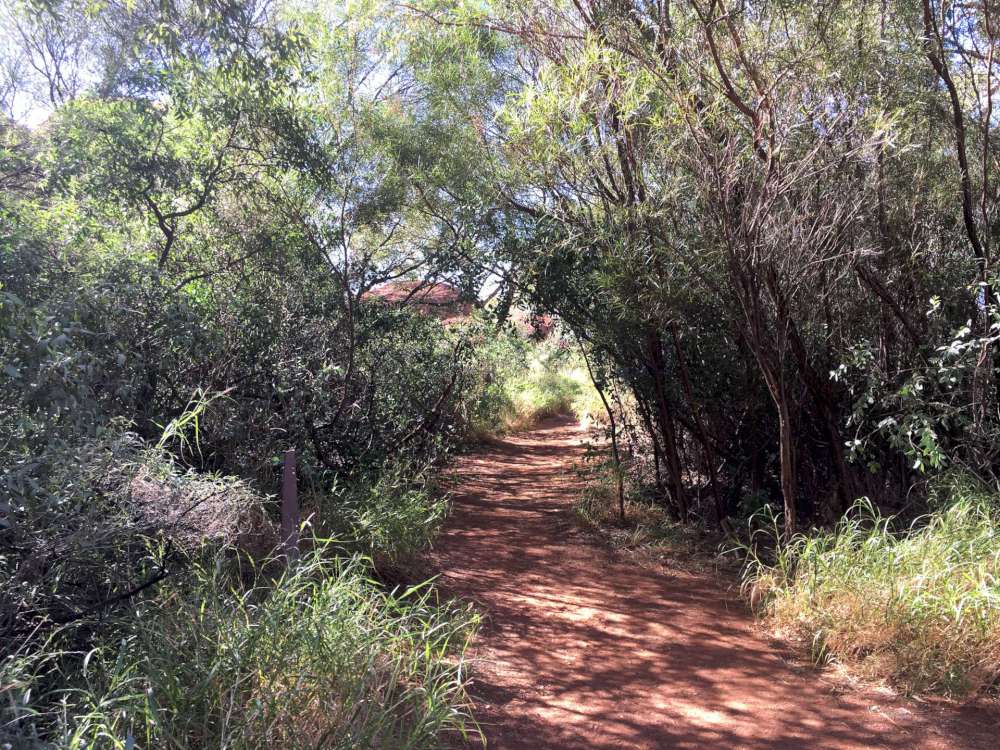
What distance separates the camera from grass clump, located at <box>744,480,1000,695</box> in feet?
12.9

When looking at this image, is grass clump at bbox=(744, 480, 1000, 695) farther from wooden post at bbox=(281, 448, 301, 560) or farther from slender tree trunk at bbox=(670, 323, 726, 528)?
wooden post at bbox=(281, 448, 301, 560)

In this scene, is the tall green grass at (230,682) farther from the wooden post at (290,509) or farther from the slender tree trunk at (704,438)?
the slender tree trunk at (704,438)

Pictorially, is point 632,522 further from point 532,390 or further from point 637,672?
point 532,390

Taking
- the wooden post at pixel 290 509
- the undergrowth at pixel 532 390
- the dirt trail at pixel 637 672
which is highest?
the undergrowth at pixel 532 390

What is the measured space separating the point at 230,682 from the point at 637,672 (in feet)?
7.39

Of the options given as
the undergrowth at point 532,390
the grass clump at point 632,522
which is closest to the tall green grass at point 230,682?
the grass clump at point 632,522

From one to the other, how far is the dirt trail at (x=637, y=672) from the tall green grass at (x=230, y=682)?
22.6 inches

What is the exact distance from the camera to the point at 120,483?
10.6 feet

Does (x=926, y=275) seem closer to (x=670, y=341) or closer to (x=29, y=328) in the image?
(x=670, y=341)

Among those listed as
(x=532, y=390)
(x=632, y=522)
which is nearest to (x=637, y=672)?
(x=632, y=522)

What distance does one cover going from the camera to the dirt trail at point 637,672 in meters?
3.59

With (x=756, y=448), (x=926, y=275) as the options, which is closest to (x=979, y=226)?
(x=926, y=275)

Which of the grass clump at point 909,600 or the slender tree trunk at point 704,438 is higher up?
the slender tree trunk at point 704,438

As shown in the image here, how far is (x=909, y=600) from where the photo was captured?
4113 mm
